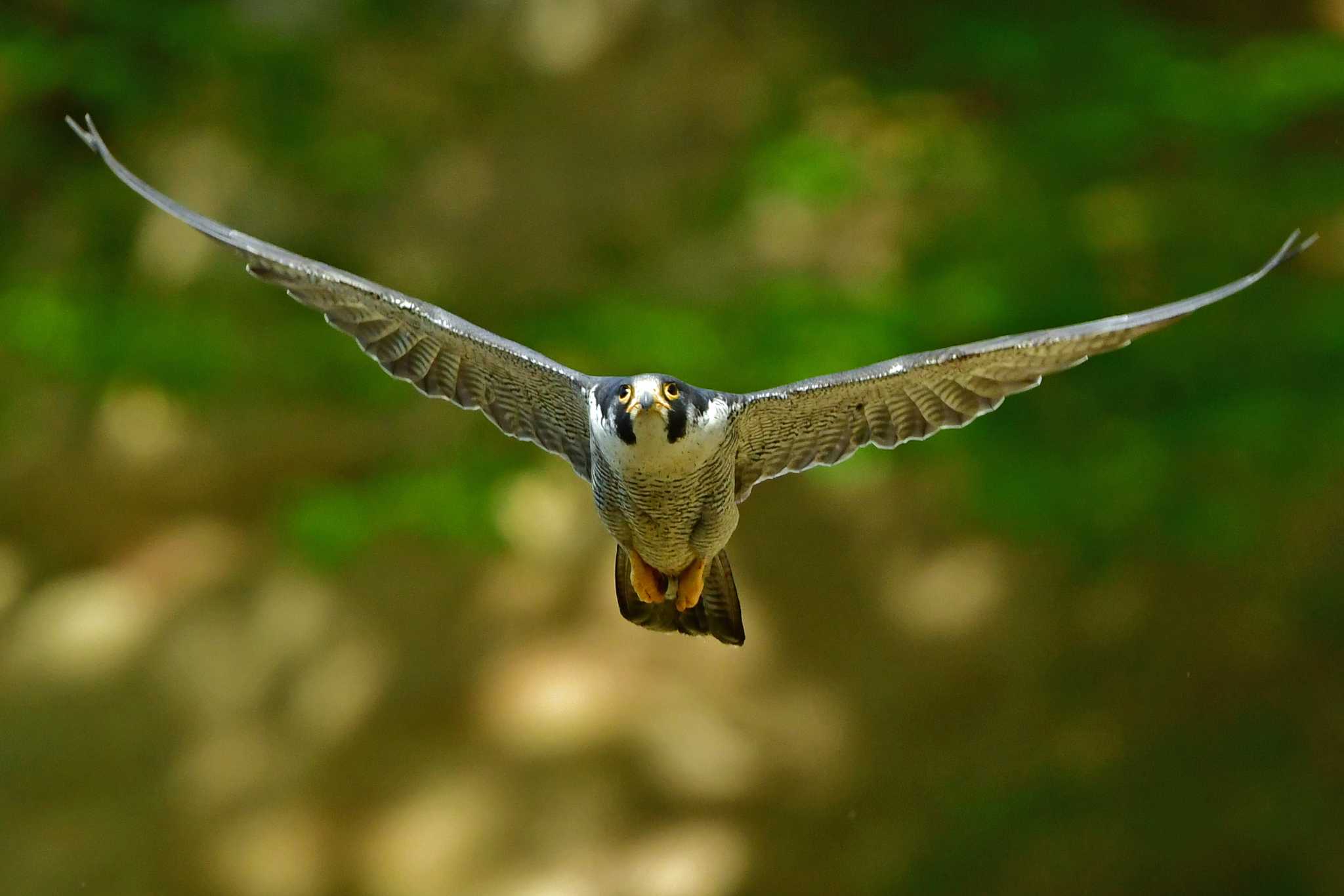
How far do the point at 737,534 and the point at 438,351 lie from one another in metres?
3.25

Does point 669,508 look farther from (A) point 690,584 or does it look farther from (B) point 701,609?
(B) point 701,609

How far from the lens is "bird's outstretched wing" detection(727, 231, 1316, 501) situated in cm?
272

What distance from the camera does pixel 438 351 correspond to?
320cm

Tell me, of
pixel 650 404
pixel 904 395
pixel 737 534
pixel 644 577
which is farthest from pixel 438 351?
pixel 737 534

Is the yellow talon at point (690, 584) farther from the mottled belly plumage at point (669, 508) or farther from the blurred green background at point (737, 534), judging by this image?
the blurred green background at point (737, 534)

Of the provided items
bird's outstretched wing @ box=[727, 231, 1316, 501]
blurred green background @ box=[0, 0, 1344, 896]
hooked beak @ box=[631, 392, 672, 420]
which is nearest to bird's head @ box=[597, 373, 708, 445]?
hooked beak @ box=[631, 392, 672, 420]

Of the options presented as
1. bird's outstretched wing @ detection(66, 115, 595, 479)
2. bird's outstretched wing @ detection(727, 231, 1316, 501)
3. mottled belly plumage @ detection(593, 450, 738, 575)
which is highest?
bird's outstretched wing @ detection(66, 115, 595, 479)

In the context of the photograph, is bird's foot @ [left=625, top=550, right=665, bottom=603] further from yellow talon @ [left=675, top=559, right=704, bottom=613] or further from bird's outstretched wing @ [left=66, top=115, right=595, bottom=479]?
bird's outstretched wing @ [left=66, top=115, right=595, bottom=479]

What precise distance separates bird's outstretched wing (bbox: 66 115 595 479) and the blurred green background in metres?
2.72

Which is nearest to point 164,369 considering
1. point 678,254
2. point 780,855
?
point 678,254

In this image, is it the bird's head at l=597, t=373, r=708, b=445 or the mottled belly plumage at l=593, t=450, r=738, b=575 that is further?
the mottled belly plumage at l=593, t=450, r=738, b=575

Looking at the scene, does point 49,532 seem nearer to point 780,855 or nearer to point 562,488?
point 562,488

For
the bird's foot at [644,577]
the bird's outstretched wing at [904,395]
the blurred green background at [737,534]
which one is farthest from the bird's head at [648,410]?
the blurred green background at [737,534]

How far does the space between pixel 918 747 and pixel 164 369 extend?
3.66 metres
